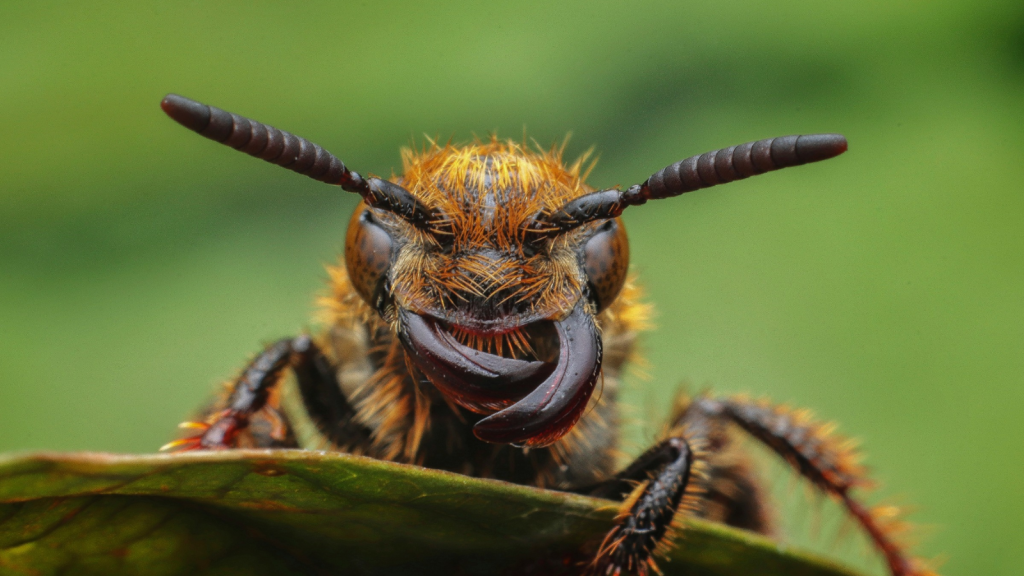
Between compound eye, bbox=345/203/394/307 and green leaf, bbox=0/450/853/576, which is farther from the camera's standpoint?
compound eye, bbox=345/203/394/307

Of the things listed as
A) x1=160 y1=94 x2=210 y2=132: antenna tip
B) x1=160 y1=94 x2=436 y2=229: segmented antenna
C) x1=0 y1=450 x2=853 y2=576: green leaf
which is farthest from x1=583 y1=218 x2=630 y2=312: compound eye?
x1=160 y1=94 x2=210 y2=132: antenna tip

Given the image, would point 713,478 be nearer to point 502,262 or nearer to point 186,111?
point 502,262

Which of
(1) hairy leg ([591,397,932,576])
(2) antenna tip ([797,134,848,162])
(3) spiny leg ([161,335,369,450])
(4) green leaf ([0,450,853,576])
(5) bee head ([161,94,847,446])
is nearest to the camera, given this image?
(4) green leaf ([0,450,853,576])

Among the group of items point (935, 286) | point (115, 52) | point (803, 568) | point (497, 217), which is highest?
point (115, 52)

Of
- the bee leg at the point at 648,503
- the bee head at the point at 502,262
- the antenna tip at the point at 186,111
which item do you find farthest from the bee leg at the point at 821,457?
the antenna tip at the point at 186,111

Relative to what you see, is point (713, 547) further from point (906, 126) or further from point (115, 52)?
point (115, 52)

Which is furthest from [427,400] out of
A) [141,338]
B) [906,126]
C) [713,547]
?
[906,126]

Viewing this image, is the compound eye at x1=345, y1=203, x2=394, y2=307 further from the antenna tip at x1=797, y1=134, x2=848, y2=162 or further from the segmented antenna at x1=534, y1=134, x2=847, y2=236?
the antenna tip at x1=797, y1=134, x2=848, y2=162
